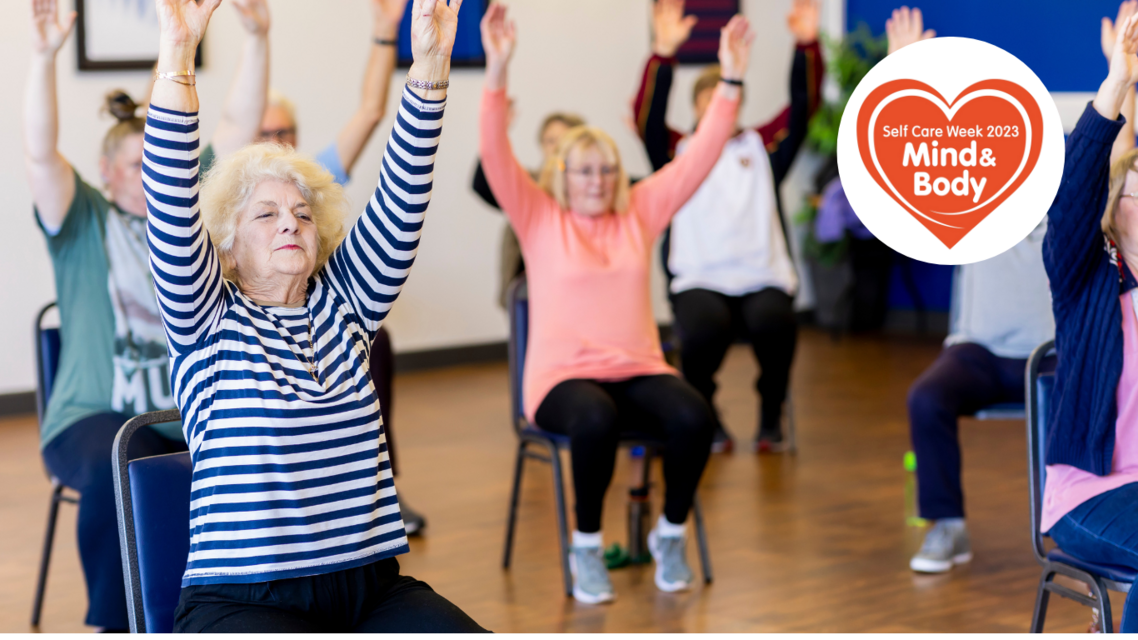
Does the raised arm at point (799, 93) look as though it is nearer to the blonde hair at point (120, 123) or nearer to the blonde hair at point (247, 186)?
the blonde hair at point (120, 123)

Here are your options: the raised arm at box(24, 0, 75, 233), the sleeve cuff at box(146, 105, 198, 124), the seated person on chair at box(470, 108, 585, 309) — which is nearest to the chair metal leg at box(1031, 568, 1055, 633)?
the sleeve cuff at box(146, 105, 198, 124)

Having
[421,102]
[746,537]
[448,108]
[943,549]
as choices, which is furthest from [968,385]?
[448,108]

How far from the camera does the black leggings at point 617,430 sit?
2893mm

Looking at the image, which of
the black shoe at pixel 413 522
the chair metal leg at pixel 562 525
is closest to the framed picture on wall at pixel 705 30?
the black shoe at pixel 413 522

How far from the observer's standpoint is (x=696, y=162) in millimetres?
3227

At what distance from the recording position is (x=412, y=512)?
11.8 feet

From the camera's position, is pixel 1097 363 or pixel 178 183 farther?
pixel 1097 363

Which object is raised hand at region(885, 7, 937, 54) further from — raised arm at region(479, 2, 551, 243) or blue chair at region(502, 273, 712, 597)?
blue chair at region(502, 273, 712, 597)

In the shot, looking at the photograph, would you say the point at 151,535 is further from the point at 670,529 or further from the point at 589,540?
the point at 670,529

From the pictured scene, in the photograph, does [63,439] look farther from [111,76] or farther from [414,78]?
[111,76]

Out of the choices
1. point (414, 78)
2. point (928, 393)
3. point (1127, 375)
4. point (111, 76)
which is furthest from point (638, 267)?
point (111, 76)

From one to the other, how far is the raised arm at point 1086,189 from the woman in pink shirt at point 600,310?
44.9 inches

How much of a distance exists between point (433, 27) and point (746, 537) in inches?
90.2

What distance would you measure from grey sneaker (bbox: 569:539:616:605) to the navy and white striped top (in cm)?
133
